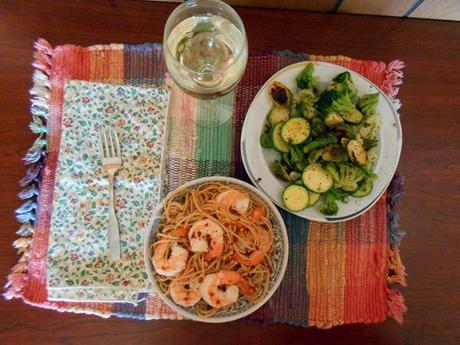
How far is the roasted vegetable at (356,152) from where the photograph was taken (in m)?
0.90

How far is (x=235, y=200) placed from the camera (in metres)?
0.89

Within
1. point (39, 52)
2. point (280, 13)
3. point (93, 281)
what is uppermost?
point (280, 13)

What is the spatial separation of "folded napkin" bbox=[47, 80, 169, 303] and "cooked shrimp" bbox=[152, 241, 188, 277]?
0.09 m

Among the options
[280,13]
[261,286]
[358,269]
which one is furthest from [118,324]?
[280,13]

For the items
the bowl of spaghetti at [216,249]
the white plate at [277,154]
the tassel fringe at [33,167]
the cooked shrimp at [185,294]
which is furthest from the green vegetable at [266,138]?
the tassel fringe at [33,167]

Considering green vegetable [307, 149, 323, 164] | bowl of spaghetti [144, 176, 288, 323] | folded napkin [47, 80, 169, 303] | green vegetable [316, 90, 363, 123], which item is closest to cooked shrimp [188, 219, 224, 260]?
bowl of spaghetti [144, 176, 288, 323]

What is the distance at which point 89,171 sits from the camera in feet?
3.15

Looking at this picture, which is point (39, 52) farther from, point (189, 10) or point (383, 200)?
point (383, 200)

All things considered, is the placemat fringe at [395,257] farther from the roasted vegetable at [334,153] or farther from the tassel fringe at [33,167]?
the tassel fringe at [33,167]

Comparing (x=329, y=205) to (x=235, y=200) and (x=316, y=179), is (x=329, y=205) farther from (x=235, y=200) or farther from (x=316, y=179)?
(x=235, y=200)

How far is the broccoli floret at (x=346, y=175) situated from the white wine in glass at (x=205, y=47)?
0.28m

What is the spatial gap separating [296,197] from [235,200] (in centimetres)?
13

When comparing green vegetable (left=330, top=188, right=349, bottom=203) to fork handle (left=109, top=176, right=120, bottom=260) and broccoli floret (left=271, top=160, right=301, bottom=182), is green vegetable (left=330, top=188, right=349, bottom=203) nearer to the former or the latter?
broccoli floret (left=271, top=160, right=301, bottom=182)

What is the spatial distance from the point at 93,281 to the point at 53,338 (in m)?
0.16
